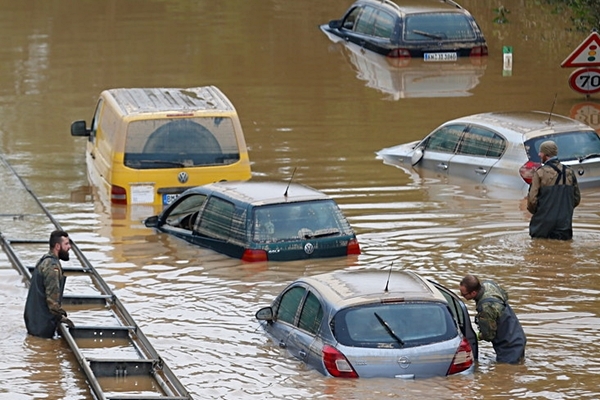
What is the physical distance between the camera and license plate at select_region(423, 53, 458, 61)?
3669 centimetres

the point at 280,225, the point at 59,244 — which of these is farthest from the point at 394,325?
the point at 280,225

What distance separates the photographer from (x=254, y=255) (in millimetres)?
18578

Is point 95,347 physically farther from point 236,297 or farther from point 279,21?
point 279,21

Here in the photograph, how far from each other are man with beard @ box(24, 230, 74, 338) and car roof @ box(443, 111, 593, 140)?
31.5 feet

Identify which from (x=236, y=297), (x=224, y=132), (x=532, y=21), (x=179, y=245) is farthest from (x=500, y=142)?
(x=532, y=21)

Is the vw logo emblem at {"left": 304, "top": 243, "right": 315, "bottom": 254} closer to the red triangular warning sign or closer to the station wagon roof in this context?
the station wagon roof

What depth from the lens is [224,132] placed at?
2189cm

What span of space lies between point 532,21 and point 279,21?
730cm

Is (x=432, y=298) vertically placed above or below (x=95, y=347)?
above

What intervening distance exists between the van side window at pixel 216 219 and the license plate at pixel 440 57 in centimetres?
1788

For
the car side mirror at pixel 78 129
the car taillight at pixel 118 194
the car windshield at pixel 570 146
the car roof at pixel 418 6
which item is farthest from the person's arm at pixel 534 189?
the car roof at pixel 418 6

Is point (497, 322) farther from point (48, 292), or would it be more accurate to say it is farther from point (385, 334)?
point (48, 292)

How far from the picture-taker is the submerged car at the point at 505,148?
903 inches

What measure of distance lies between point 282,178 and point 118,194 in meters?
3.51
